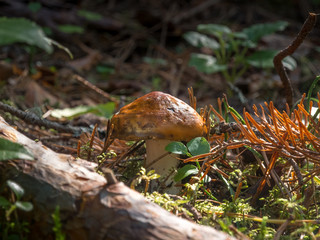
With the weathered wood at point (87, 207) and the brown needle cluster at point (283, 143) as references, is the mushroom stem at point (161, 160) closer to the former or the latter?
the brown needle cluster at point (283, 143)

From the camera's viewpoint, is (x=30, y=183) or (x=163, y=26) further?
(x=163, y=26)

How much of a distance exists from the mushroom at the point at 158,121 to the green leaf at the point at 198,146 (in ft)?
0.28

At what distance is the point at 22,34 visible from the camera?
1285 mm

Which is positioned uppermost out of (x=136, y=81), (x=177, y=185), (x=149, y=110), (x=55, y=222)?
(x=149, y=110)

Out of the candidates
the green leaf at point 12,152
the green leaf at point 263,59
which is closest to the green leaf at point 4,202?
the green leaf at point 12,152

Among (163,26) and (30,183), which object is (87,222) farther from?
(163,26)

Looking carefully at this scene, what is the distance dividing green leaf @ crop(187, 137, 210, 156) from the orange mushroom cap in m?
0.09

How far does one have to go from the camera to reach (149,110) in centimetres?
181

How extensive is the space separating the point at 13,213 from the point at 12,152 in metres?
0.22

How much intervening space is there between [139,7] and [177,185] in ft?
22.6

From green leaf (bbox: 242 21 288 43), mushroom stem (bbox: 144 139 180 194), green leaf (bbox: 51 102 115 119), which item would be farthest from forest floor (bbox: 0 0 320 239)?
Answer: mushroom stem (bbox: 144 139 180 194)

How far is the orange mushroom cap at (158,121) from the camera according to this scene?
176cm

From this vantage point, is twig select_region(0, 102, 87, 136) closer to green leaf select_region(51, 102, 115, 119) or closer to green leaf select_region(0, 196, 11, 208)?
green leaf select_region(51, 102, 115, 119)

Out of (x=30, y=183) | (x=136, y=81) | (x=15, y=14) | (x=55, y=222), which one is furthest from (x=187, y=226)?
(x=15, y=14)
